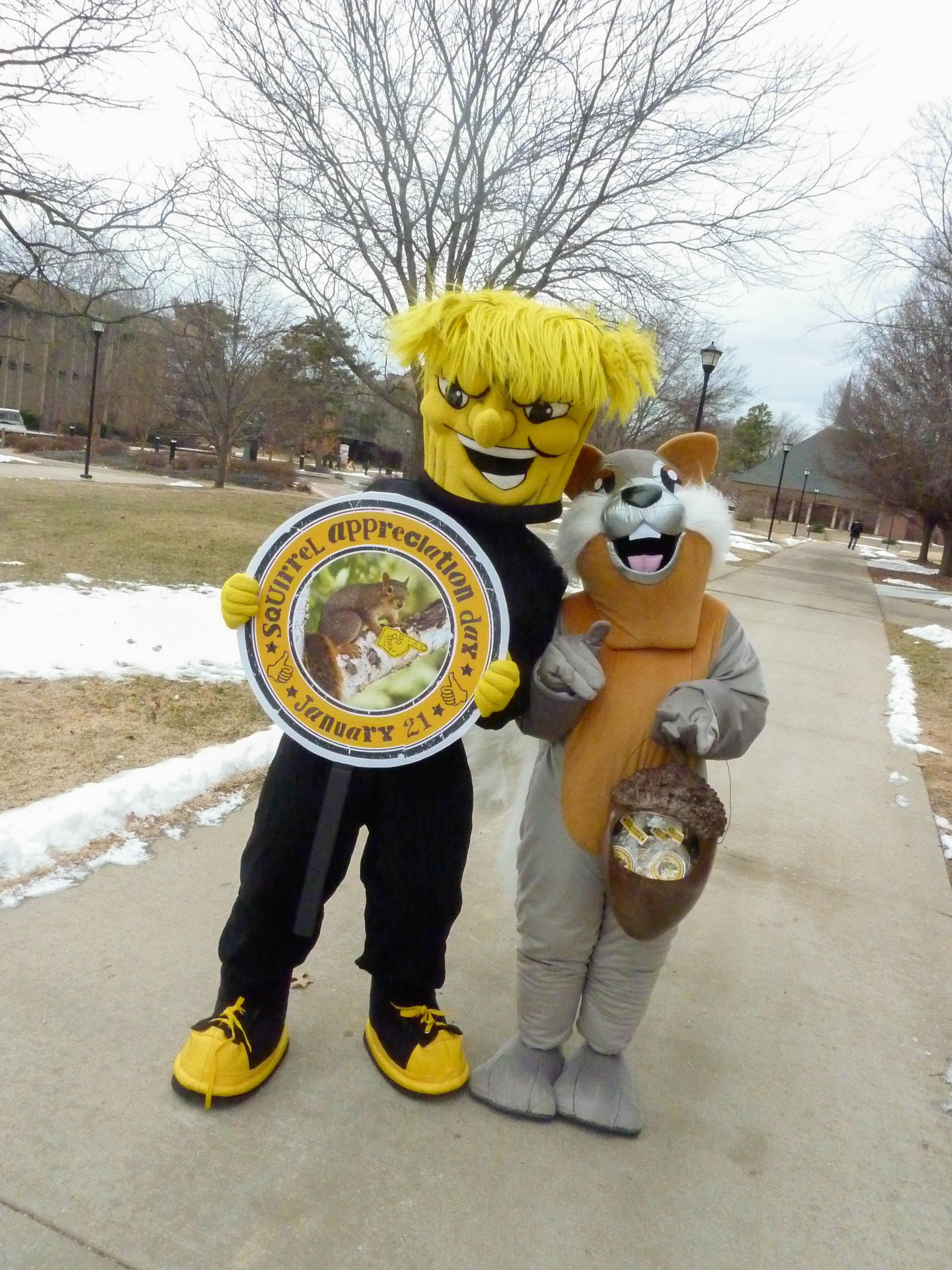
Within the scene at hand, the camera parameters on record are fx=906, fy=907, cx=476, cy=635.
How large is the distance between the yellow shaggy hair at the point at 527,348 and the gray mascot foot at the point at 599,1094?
5.29 feet

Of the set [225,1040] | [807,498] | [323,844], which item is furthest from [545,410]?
[807,498]

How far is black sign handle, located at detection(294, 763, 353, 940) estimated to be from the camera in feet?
7.00

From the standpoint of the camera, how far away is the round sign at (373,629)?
2.08 metres

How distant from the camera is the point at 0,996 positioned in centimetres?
232

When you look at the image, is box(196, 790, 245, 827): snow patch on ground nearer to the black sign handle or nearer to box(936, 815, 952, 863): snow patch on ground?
the black sign handle

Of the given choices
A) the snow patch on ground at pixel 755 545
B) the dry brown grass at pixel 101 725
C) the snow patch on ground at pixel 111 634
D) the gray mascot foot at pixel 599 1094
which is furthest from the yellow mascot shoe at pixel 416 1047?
the snow patch on ground at pixel 755 545

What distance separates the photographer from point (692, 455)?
237cm

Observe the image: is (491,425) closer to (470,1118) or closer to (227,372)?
(470,1118)

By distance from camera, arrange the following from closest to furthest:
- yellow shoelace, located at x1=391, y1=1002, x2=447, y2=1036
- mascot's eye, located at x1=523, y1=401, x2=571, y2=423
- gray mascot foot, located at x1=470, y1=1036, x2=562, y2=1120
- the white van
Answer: mascot's eye, located at x1=523, y1=401, x2=571, y2=423 → gray mascot foot, located at x1=470, y1=1036, x2=562, y2=1120 → yellow shoelace, located at x1=391, y1=1002, x2=447, y2=1036 → the white van

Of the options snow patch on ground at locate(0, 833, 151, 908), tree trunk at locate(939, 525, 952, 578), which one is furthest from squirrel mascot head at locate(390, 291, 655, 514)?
tree trunk at locate(939, 525, 952, 578)

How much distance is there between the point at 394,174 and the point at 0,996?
925 cm

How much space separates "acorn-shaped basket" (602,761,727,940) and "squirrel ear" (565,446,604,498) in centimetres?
76

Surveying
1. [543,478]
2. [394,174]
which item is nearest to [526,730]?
[543,478]

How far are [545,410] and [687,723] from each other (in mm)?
780
